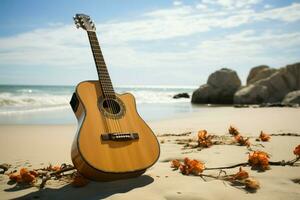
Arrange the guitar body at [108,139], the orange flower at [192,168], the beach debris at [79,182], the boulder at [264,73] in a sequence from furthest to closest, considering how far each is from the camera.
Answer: the boulder at [264,73], the orange flower at [192,168], the beach debris at [79,182], the guitar body at [108,139]

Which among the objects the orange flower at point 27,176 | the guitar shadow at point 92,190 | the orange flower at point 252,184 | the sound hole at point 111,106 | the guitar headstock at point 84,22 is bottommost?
the guitar shadow at point 92,190

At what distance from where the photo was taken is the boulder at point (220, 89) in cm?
2488

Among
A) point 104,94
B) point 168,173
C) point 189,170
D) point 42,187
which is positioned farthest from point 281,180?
point 42,187

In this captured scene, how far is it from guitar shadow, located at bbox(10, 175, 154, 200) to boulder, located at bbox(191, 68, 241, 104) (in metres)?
22.2

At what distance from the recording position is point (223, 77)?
2558 cm

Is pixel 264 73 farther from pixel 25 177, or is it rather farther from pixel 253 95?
pixel 25 177

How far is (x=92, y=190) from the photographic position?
9.92 ft

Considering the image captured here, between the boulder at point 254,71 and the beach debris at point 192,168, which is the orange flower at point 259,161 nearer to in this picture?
the beach debris at point 192,168

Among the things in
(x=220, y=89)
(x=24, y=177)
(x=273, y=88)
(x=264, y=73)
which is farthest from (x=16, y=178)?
(x=264, y=73)

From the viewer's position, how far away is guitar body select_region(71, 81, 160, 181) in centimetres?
292

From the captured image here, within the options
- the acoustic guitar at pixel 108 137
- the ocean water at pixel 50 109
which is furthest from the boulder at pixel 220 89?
the acoustic guitar at pixel 108 137

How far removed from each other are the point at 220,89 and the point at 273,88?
4.41m

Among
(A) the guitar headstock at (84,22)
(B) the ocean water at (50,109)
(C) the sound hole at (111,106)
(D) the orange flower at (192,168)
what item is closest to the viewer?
(D) the orange flower at (192,168)

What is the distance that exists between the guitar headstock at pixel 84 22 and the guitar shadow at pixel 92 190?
7.53 feet
